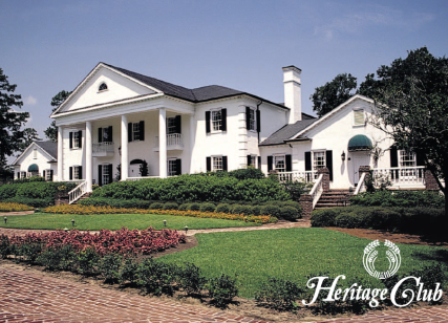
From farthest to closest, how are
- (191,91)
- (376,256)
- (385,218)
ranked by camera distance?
(191,91), (385,218), (376,256)

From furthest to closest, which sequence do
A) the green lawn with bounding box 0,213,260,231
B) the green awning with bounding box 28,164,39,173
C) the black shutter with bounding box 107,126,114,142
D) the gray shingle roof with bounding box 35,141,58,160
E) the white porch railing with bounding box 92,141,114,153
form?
the green awning with bounding box 28,164,39,173 → the gray shingle roof with bounding box 35,141,58,160 → the black shutter with bounding box 107,126,114,142 → the white porch railing with bounding box 92,141,114,153 → the green lawn with bounding box 0,213,260,231

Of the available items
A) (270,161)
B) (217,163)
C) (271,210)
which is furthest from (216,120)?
(271,210)

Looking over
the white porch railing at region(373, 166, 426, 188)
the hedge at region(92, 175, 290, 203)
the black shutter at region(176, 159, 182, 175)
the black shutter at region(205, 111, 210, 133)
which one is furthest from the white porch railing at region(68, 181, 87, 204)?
the white porch railing at region(373, 166, 426, 188)

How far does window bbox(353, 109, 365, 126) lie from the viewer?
2423 cm

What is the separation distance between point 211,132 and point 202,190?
8.20 m

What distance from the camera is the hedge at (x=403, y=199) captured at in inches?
592

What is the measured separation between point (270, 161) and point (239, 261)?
20177 mm

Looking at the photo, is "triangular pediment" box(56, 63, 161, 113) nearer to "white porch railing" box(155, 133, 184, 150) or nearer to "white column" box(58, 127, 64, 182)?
"white column" box(58, 127, 64, 182)

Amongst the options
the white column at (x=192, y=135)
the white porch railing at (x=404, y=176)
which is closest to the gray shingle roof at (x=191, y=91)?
the white column at (x=192, y=135)

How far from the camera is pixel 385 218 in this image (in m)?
13.4

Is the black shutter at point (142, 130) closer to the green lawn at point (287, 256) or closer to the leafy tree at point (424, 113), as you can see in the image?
the green lawn at point (287, 256)

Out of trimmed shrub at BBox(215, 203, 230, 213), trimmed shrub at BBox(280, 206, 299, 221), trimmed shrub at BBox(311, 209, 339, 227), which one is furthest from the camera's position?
trimmed shrub at BBox(215, 203, 230, 213)

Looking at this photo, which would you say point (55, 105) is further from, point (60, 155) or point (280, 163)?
point (280, 163)

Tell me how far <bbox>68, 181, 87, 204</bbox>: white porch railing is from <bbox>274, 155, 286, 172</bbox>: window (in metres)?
15.4
